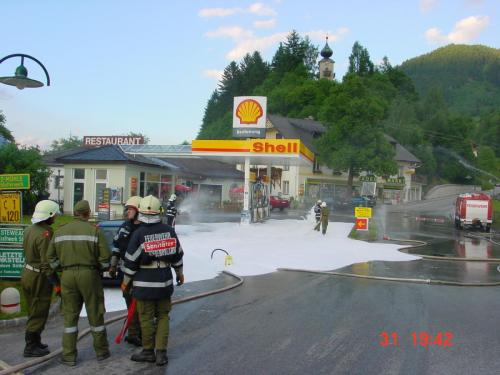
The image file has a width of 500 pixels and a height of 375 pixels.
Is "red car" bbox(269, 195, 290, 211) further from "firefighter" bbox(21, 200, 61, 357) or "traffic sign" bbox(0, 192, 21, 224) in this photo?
"firefighter" bbox(21, 200, 61, 357)

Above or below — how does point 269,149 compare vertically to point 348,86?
below

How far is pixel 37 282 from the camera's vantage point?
5879 millimetres

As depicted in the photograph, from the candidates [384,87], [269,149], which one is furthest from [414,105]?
[269,149]

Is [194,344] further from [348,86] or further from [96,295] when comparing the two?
[348,86]

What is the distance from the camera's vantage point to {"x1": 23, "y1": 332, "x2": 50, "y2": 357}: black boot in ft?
18.8

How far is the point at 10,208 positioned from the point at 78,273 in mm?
5460

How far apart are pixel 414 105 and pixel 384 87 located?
39.4ft

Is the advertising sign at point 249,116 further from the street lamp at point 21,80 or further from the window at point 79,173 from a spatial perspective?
the street lamp at point 21,80

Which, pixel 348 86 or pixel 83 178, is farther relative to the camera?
pixel 348 86

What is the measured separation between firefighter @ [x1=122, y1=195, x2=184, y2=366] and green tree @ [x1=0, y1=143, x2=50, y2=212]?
77.6 ft

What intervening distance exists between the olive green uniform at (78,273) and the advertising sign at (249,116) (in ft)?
75.1

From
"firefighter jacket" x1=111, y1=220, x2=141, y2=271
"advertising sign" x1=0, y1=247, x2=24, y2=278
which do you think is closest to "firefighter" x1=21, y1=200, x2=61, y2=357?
"firefighter jacket" x1=111, y1=220, x2=141, y2=271

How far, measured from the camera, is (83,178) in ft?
98.4
